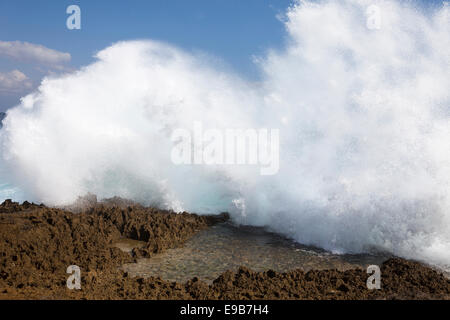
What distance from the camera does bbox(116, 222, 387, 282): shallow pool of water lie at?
307 inches

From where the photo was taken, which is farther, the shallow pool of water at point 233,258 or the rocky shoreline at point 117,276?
the shallow pool of water at point 233,258

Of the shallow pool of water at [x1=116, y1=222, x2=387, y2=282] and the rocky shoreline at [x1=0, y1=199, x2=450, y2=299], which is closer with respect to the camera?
the rocky shoreline at [x1=0, y1=199, x2=450, y2=299]

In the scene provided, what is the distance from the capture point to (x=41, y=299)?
5578 millimetres

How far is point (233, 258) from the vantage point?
851cm

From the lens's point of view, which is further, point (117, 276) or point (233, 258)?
point (233, 258)

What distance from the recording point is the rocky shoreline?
6.11 m

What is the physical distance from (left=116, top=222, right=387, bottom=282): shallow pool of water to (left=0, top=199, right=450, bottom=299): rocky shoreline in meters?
0.49

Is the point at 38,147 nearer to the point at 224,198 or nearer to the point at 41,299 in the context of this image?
the point at 224,198

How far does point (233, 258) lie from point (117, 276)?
9.48 feet

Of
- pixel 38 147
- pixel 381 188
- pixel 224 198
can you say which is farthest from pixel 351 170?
pixel 38 147

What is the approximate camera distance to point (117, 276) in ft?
23.2

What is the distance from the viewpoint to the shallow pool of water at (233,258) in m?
7.79

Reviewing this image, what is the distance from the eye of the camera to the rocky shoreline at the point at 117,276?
6109 mm

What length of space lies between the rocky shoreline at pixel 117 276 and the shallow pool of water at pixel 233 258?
0.49 metres
